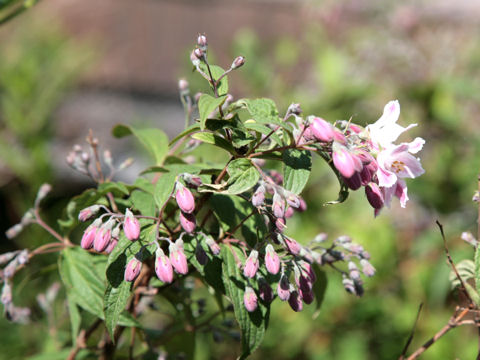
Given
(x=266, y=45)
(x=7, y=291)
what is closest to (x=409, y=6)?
(x=266, y=45)

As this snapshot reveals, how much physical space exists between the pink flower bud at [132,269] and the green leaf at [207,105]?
19 cm

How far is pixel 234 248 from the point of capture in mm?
760

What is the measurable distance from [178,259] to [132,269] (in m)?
0.06

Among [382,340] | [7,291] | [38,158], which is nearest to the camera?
[7,291]

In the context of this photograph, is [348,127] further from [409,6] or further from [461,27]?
[461,27]

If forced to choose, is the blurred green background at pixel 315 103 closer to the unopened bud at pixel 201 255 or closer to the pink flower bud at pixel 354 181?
the unopened bud at pixel 201 255

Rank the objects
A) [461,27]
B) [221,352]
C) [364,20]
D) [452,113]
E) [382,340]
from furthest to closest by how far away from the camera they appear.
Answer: [364,20] < [461,27] < [452,113] < [221,352] < [382,340]

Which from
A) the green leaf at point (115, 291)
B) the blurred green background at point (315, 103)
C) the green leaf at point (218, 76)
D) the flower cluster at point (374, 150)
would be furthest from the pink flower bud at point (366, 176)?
the blurred green background at point (315, 103)

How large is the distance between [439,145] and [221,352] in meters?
1.55

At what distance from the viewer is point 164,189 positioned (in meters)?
0.73

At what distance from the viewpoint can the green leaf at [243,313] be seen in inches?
28.1

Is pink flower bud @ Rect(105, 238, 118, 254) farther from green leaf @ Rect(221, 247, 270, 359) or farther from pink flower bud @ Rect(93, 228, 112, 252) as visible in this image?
green leaf @ Rect(221, 247, 270, 359)

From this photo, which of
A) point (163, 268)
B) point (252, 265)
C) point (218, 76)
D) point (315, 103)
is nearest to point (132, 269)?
point (163, 268)

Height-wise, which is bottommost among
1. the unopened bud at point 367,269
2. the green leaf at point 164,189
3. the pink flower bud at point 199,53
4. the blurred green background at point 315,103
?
the blurred green background at point 315,103
